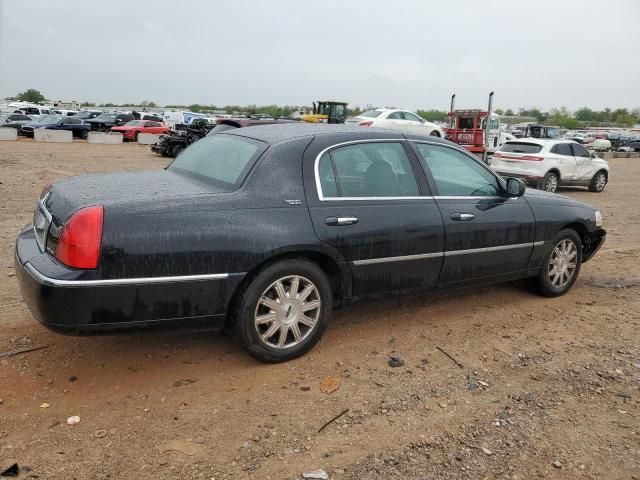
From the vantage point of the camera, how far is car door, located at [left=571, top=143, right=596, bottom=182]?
15109mm

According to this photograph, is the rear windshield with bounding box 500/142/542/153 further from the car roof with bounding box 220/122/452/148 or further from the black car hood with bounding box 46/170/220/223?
the black car hood with bounding box 46/170/220/223

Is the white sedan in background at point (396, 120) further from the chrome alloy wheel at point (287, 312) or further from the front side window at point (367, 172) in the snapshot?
the chrome alloy wheel at point (287, 312)

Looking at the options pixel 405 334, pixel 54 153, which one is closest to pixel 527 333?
pixel 405 334

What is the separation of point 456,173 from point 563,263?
5.42 feet

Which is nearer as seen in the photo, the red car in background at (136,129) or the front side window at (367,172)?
the front side window at (367,172)

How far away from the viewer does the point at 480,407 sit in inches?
132

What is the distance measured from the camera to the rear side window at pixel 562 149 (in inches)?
577

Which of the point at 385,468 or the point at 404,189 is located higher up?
the point at 404,189

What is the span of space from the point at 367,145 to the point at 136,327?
6.93 feet

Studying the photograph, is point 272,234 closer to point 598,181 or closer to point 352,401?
A: point 352,401

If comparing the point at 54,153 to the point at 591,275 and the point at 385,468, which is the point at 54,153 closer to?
the point at 591,275

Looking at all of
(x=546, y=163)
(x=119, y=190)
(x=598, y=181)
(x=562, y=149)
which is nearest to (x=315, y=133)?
(x=119, y=190)

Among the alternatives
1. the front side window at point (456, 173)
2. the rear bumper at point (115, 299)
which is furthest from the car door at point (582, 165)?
the rear bumper at point (115, 299)

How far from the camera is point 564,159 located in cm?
1464
